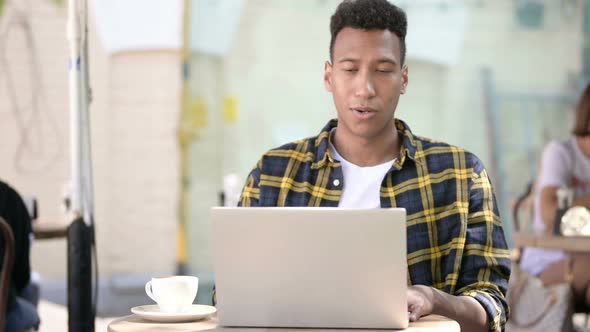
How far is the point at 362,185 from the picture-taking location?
2389mm

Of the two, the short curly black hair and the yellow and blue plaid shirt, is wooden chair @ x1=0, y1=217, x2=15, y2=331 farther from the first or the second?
the short curly black hair

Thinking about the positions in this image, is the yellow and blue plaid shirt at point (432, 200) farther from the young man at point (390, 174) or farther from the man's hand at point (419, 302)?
the man's hand at point (419, 302)

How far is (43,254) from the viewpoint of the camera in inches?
284

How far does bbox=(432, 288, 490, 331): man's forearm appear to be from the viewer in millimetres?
2064

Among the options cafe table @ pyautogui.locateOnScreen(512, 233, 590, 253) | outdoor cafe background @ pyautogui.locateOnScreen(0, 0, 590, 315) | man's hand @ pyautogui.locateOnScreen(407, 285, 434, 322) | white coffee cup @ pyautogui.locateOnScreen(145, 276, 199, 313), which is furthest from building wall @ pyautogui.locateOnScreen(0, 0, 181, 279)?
man's hand @ pyautogui.locateOnScreen(407, 285, 434, 322)

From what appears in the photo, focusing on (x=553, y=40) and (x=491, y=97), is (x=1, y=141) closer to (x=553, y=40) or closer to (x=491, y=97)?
(x=491, y=97)

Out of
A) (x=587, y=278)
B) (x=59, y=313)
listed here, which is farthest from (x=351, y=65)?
(x=59, y=313)

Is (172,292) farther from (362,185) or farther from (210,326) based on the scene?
(362,185)

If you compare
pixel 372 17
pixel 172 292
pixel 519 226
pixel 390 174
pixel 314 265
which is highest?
pixel 372 17

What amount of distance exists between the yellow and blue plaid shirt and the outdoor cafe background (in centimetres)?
446

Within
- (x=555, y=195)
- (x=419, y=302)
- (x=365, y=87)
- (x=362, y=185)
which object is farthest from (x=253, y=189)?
(x=555, y=195)

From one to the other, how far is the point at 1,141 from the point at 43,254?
831 millimetres

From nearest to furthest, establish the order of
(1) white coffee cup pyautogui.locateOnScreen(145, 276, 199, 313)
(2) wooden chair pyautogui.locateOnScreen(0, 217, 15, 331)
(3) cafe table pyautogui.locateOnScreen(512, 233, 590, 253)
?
(1) white coffee cup pyautogui.locateOnScreen(145, 276, 199, 313) → (2) wooden chair pyautogui.locateOnScreen(0, 217, 15, 331) → (3) cafe table pyautogui.locateOnScreen(512, 233, 590, 253)

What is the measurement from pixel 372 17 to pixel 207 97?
4.65 m
